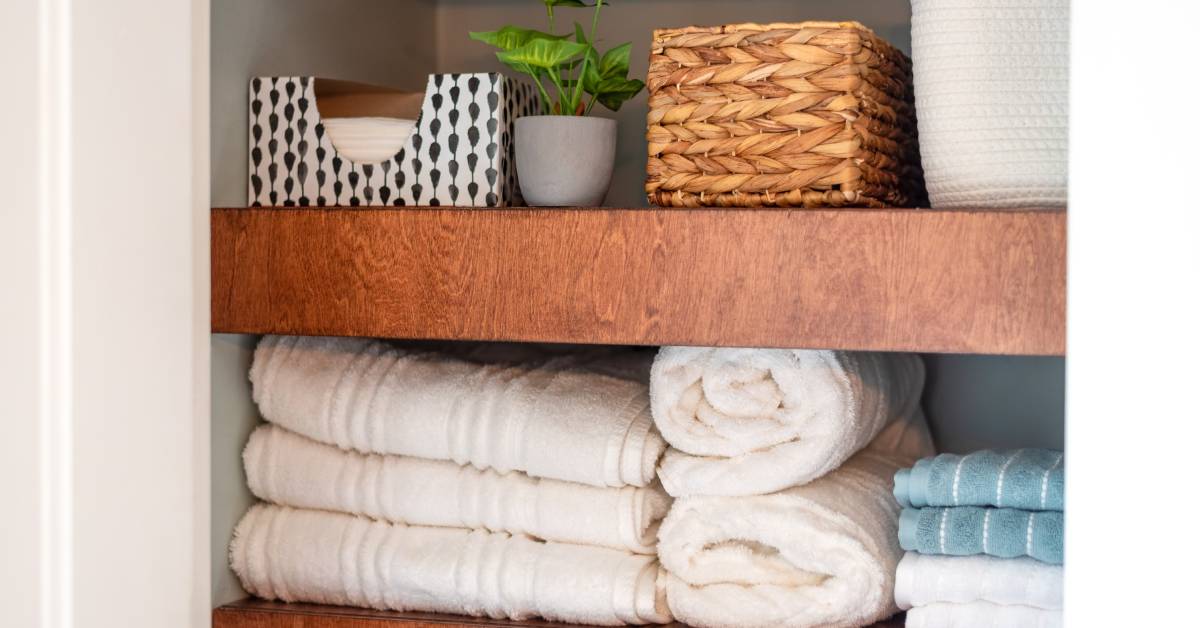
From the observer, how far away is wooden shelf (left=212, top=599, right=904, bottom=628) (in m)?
1.13

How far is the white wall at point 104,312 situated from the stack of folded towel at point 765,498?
42 cm

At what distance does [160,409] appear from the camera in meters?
1.06

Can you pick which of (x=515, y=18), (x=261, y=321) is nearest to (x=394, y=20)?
(x=515, y=18)

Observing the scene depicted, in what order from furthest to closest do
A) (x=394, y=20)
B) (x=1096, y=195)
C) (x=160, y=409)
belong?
1. (x=394, y=20)
2. (x=160, y=409)
3. (x=1096, y=195)

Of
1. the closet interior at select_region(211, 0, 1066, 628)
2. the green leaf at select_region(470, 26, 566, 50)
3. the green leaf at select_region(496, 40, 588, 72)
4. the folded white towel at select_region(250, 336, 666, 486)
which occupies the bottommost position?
the folded white towel at select_region(250, 336, 666, 486)

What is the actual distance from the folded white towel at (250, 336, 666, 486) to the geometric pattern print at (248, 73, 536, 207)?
154 millimetres

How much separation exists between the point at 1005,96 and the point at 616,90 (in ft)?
1.23

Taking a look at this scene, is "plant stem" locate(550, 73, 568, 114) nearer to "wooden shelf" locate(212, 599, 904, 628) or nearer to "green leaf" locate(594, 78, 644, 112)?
"green leaf" locate(594, 78, 644, 112)

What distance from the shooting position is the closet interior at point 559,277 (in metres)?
0.96

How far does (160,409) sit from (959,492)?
0.68m

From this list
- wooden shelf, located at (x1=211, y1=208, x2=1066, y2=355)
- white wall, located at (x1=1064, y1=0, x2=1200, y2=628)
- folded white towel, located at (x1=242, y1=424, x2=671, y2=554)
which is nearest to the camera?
white wall, located at (x1=1064, y1=0, x2=1200, y2=628)

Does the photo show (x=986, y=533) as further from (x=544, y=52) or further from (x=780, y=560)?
(x=544, y=52)

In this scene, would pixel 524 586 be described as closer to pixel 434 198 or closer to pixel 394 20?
pixel 434 198

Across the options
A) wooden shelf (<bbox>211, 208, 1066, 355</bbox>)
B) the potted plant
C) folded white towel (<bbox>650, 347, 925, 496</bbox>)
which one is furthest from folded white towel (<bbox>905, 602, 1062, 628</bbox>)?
the potted plant
